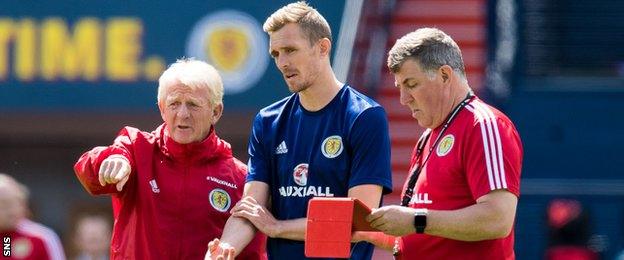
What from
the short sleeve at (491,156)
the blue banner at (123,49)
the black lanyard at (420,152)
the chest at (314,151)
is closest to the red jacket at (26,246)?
the chest at (314,151)

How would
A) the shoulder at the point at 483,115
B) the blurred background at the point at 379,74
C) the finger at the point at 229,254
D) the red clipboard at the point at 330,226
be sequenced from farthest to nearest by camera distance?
the blurred background at the point at 379,74, the finger at the point at 229,254, the shoulder at the point at 483,115, the red clipboard at the point at 330,226

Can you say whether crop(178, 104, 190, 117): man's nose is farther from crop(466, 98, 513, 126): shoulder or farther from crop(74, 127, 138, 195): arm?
crop(466, 98, 513, 126): shoulder

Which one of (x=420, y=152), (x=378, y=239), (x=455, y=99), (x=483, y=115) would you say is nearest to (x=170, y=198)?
(x=378, y=239)

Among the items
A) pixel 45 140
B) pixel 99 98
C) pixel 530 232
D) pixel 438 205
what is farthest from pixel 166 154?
pixel 45 140

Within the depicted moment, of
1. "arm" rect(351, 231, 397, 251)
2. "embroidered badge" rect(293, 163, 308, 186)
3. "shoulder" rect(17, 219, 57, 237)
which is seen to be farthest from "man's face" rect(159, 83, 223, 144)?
"shoulder" rect(17, 219, 57, 237)

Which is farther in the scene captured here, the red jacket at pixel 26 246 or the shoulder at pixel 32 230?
the shoulder at pixel 32 230

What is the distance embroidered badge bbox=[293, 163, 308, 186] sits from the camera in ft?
18.2

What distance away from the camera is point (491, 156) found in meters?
4.99

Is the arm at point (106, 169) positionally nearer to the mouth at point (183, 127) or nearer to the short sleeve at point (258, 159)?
the mouth at point (183, 127)

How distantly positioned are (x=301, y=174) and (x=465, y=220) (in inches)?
33.4

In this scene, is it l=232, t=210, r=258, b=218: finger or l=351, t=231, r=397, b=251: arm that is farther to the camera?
l=232, t=210, r=258, b=218: finger

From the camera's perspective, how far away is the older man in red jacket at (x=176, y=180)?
5773 millimetres

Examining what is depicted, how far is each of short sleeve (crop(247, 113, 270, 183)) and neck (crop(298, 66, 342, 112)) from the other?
251 mm

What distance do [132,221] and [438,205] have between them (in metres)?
1.38
